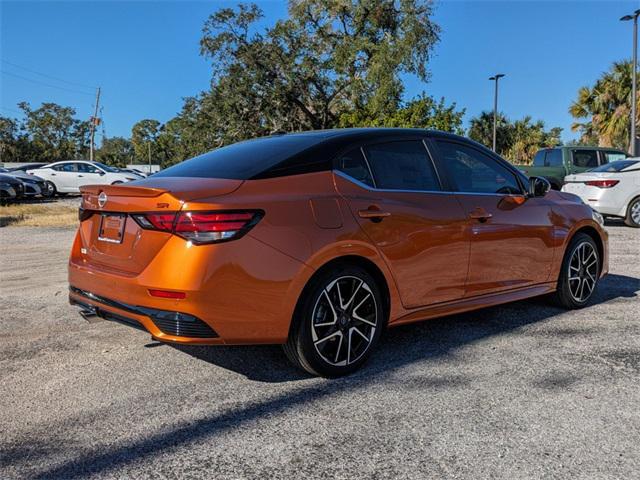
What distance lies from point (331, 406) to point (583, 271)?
3366 millimetres

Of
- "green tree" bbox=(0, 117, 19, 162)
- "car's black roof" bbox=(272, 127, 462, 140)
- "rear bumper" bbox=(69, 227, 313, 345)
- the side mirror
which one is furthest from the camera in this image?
"green tree" bbox=(0, 117, 19, 162)

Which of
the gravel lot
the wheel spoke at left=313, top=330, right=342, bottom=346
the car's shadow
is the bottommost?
the gravel lot

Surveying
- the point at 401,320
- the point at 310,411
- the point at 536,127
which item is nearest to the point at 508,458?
the point at 310,411

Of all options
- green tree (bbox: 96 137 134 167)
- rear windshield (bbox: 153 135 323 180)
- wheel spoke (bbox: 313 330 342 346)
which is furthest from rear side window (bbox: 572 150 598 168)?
green tree (bbox: 96 137 134 167)

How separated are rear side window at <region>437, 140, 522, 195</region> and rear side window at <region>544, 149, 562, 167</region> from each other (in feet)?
41.1

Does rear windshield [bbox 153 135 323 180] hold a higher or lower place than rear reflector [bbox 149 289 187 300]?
higher

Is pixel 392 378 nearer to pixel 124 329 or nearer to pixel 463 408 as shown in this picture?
pixel 463 408

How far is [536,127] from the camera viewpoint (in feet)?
145

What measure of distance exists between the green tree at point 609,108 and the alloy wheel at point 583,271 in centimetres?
2652

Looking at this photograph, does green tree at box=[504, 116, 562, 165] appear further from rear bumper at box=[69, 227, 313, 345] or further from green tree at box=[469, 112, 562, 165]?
rear bumper at box=[69, 227, 313, 345]

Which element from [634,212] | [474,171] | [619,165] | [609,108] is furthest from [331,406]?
[609,108]

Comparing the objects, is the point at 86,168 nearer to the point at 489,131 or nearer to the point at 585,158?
the point at 585,158

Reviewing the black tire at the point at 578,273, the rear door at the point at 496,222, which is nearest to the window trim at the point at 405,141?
the rear door at the point at 496,222

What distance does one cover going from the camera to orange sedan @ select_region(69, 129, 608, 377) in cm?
311
